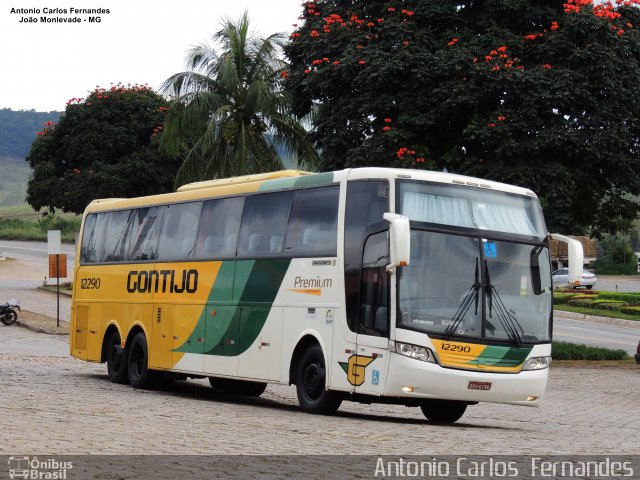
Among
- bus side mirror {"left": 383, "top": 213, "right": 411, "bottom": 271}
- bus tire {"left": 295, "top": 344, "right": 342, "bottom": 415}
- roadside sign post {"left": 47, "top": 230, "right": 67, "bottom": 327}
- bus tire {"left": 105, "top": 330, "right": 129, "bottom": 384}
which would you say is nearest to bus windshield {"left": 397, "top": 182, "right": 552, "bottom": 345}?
bus side mirror {"left": 383, "top": 213, "right": 411, "bottom": 271}

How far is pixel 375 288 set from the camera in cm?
Result: 1485

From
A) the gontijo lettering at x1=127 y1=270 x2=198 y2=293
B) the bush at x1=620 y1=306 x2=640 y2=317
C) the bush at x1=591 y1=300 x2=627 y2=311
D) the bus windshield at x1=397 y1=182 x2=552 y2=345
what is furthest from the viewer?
the bush at x1=591 y1=300 x2=627 y2=311

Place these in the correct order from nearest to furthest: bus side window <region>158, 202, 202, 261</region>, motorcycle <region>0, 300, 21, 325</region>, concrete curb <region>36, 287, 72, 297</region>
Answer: bus side window <region>158, 202, 202, 261</region> < motorcycle <region>0, 300, 21, 325</region> < concrete curb <region>36, 287, 72, 297</region>

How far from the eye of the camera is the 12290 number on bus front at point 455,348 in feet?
47.6

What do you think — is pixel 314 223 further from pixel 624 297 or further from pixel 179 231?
pixel 624 297

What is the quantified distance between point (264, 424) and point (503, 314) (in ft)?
12.2

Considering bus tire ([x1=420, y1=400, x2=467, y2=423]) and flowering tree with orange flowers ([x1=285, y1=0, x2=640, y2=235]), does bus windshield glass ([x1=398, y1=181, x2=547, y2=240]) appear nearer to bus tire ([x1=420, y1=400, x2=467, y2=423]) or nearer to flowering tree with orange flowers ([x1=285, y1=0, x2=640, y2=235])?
bus tire ([x1=420, y1=400, x2=467, y2=423])

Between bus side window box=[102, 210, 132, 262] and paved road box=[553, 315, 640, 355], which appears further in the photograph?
paved road box=[553, 315, 640, 355]

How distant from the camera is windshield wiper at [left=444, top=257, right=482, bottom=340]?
14.6 metres

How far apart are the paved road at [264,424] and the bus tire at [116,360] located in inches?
12.1

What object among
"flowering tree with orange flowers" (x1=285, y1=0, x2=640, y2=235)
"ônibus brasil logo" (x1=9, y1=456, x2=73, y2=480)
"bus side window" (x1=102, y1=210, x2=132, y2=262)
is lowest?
"ônibus brasil logo" (x1=9, y1=456, x2=73, y2=480)

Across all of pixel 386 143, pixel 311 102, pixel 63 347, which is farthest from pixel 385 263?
pixel 63 347

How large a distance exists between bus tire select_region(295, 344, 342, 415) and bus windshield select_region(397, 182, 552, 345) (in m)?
1.64

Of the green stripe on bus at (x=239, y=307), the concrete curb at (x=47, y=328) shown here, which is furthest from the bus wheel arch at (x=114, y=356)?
the concrete curb at (x=47, y=328)
